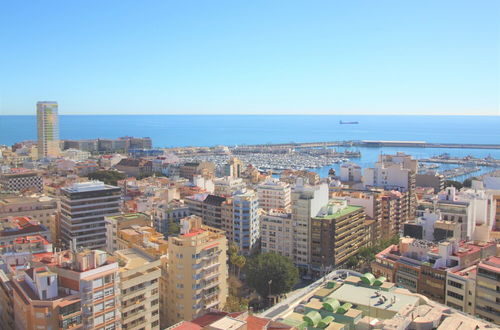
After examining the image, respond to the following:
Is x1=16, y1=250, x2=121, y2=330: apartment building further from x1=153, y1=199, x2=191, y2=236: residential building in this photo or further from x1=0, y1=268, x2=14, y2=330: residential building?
x1=153, y1=199, x2=191, y2=236: residential building

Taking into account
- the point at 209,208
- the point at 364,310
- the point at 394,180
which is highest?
the point at 394,180

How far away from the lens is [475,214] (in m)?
20.8

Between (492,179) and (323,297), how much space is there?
23.5 m

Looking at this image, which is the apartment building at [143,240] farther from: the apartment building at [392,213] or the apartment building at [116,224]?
the apartment building at [392,213]

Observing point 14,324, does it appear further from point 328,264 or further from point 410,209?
point 410,209

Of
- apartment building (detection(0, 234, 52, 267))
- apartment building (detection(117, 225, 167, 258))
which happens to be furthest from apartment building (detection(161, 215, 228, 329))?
apartment building (detection(0, 234, 52, 267))

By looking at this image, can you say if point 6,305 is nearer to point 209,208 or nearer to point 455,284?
point 455,284

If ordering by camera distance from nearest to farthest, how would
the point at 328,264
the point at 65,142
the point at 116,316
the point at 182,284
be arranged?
the point at 116,316
the point at 182,284
the point at 328,264
the point at 65,142

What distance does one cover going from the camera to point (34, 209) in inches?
909

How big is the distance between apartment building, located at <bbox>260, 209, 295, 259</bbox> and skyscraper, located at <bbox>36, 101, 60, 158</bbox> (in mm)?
46313

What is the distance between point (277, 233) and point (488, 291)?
32.1 ft

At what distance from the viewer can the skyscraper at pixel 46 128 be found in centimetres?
5984

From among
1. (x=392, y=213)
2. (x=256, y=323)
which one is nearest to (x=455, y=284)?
(x=256, y=323)

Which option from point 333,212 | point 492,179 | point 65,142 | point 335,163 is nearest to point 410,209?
point 492,179
